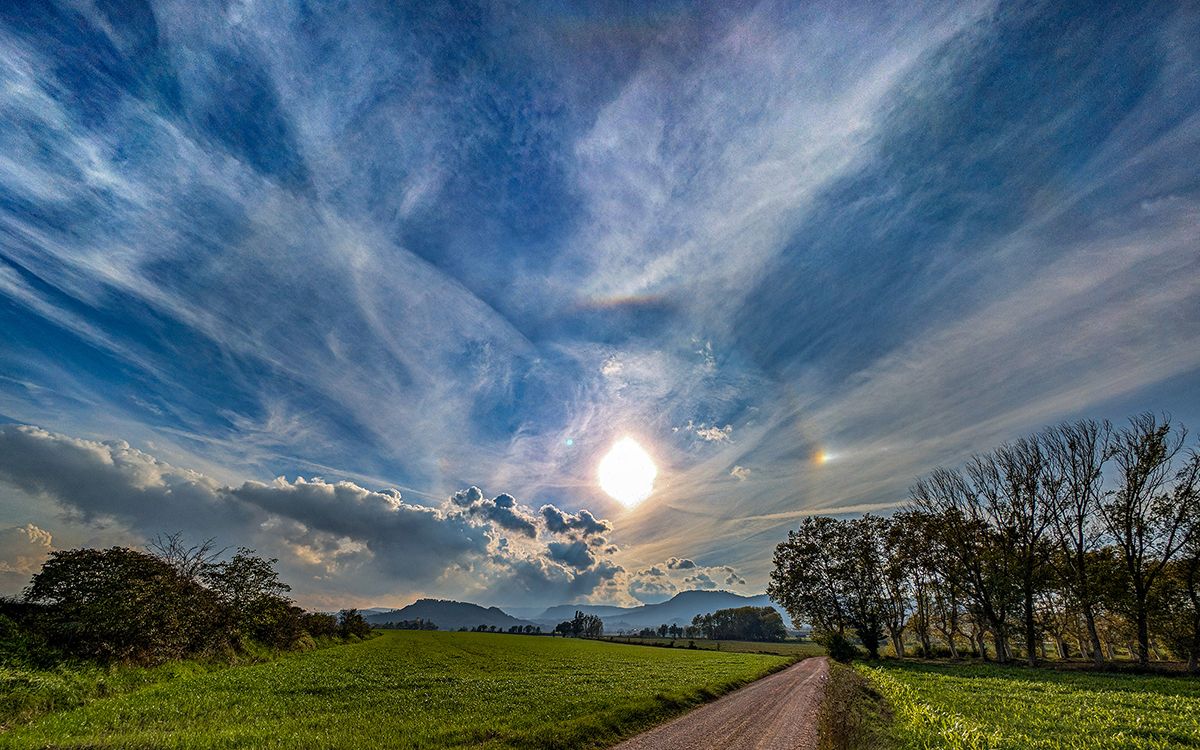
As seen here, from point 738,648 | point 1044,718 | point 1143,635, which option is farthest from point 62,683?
point 738,648

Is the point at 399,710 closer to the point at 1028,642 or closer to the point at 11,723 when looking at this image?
the point at 11,723

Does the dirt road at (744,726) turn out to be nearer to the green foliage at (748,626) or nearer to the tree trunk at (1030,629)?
the tree trunk at (1030,629)

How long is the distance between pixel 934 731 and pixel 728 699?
58.7ft

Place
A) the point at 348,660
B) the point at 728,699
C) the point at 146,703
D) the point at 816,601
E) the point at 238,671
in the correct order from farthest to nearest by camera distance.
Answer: the point at 816,601
the point at 348,660
the point at 238,671
the point at 728,699
the point at 146,703

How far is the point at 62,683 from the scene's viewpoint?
18062 mm

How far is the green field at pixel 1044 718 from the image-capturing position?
11977 millimetres

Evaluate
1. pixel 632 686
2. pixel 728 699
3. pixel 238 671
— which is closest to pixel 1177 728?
pixel 728 699

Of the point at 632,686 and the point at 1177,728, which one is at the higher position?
the point at 1177,728

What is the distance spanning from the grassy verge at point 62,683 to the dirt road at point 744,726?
20.8 meters

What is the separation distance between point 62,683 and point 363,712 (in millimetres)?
11643

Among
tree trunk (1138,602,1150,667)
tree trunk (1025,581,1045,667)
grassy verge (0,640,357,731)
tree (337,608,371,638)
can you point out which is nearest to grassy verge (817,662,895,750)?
tree trunk (1138,602,1150,667)

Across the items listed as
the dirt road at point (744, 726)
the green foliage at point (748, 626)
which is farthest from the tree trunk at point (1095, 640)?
the green foliage at point (748, 626)

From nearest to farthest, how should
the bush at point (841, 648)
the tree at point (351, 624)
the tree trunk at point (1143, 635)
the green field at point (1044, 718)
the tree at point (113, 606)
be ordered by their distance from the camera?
the green field at point (1044, 718) < the tree at point (113, 606) < the tree trunk at point (1143, 635) < the bush at point (841, 648) < the tree at point (351, 624)

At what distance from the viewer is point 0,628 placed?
20.5m
